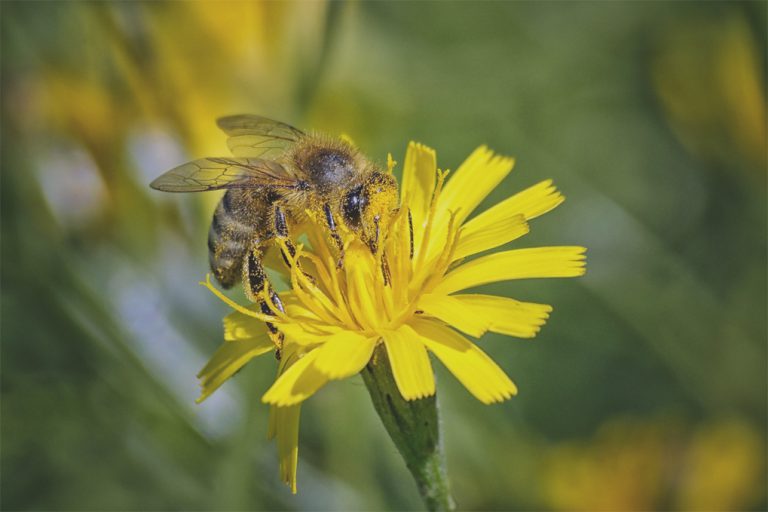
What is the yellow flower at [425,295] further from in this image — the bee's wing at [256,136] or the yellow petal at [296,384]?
the bee's wing at [256,136]

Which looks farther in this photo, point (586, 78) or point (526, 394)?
point (586, 78)

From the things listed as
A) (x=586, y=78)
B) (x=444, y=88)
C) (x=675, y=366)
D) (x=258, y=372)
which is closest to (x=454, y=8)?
(x=444, y=88)

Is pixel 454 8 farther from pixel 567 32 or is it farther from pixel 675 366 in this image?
pixel 675 366

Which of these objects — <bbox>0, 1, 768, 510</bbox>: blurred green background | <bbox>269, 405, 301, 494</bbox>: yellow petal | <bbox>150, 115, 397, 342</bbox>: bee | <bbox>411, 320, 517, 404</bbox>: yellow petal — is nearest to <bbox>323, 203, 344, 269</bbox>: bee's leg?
<bbox>150, 115, 397, 342</bbox>: bee

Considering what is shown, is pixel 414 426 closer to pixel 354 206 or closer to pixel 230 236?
pixel 354 206

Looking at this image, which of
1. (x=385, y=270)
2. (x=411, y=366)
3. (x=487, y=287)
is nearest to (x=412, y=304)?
(x=385, y=270)

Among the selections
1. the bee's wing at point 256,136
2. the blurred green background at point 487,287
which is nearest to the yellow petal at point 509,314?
the bee's wing at point 256,136
